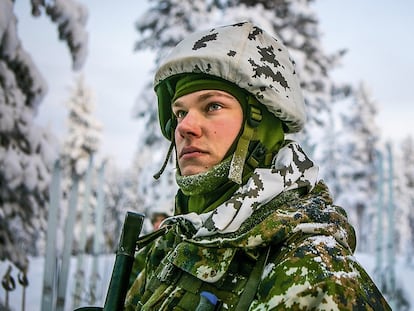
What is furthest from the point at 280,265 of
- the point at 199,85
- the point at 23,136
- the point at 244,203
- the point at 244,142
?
the point at 23,136

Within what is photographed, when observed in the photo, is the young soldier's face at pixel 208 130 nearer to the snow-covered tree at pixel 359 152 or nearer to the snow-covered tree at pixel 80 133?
the snow-covered tree at pixel 80 133

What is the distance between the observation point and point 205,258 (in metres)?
1.81

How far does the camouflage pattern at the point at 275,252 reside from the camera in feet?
4.85

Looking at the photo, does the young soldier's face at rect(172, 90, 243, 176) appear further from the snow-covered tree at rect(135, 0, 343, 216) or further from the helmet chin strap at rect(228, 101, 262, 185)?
the snow-covered tree at rect(135, 0, 343, 216)

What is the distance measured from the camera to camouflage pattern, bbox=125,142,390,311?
148 centimetres

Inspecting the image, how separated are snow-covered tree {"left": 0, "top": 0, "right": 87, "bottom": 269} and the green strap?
18.7ft

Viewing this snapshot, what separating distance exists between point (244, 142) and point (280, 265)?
0.67m

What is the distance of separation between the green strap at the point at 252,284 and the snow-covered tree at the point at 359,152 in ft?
131

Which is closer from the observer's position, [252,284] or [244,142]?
[252,284]

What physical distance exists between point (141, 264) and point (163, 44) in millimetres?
12896

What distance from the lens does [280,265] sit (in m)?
1.58

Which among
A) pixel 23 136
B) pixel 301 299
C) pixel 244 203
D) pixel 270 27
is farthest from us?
pixel 270 27

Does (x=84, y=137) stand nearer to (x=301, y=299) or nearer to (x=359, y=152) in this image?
(x=359, y=152)

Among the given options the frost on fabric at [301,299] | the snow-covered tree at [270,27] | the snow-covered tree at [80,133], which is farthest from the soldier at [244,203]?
the snow-covered tree at [80,133]
